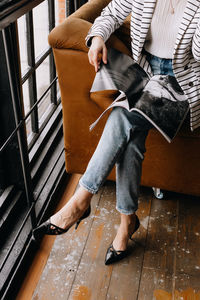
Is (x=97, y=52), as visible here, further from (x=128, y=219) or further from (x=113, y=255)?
(x=113, y=255)

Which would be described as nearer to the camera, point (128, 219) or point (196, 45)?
point (196, 45)

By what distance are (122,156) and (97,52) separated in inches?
15.4

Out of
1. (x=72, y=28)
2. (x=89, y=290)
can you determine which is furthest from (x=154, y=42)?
(x=89, y=290)

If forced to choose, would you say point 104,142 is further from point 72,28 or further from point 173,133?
point 72,28

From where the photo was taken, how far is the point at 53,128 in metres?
2.15

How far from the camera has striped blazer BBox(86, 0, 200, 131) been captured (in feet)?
4.28

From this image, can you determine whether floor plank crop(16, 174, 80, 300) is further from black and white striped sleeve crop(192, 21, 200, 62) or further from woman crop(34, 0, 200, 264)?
black and white striped sleeve crop(192, 21, 200, 62)

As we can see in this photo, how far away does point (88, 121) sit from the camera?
1.55 m

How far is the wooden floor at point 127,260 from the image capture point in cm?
139

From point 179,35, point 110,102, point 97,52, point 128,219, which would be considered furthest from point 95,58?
point 128,219

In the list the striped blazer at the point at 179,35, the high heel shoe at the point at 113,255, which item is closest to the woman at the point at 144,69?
the striped blazer at the point at 179,35

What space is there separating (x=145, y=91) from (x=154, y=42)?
213 mm

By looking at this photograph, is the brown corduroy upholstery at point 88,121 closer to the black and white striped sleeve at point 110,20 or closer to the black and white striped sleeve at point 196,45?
the black and white striped sleeve at point 110,20

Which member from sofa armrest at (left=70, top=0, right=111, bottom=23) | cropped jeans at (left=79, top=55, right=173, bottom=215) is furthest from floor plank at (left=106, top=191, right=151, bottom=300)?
sofa armrest at (left=70, top=0, right=111, bottom=23)
